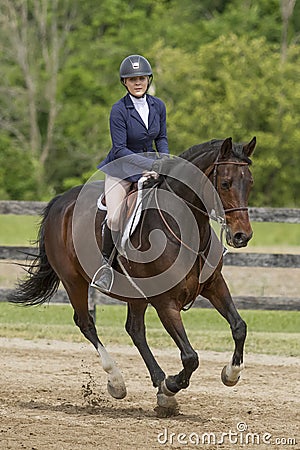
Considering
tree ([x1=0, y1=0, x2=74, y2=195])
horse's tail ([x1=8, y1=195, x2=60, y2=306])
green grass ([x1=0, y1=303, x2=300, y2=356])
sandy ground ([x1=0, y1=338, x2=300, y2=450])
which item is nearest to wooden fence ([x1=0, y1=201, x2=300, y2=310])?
green grass ([x1=0, y1=303, x2=300, y2=356])

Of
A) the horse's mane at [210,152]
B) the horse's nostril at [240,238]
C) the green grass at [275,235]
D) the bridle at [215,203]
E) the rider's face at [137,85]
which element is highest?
the rider's face at [137,85]

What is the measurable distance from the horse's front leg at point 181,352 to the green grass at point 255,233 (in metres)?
16.7

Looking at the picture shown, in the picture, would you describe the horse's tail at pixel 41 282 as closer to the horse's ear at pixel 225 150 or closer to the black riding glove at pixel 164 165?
the black riding glove at pixel 164 165

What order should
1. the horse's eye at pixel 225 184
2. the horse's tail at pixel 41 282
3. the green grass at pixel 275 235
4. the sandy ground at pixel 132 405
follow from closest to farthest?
the sandy ground at pixel 132 405 → the horse's eye at pixel 225 184 → the horse's tail at pixel 41 282 → the green grass at pixel 275 235

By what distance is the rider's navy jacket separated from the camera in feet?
24.7

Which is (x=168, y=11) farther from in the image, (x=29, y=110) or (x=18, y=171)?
(x=18, y=171)

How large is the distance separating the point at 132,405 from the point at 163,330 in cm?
482

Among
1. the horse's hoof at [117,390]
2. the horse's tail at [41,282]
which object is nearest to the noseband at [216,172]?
the horse's hoof at [117,390]

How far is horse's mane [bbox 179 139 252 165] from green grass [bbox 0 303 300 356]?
4.50 metres

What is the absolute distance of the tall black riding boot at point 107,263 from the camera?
7.74 metres

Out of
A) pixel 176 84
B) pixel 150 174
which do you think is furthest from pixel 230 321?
pixel 176 84

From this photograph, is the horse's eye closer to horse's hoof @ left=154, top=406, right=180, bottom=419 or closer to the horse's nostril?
the horse's nostril

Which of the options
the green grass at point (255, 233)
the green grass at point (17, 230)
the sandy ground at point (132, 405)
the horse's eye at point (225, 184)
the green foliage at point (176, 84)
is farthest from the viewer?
the green foliage at point (176, 84)

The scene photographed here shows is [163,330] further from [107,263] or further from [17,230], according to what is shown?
[17,230]
